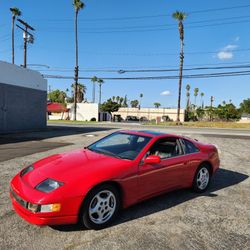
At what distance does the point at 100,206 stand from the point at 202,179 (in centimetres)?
265

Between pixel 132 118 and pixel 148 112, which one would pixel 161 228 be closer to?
pixel 132 118

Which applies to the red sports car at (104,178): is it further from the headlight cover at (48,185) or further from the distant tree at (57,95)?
the distant tree at (57,95)

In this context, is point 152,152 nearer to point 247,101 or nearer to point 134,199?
point 134,199

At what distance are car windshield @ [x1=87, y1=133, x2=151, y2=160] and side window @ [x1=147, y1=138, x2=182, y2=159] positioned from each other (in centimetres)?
19

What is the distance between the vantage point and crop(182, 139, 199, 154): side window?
518cm

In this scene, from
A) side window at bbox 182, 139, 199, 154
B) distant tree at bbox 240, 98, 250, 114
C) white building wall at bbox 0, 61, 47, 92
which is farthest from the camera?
distant tree at bbox 240, 98, 250, 114

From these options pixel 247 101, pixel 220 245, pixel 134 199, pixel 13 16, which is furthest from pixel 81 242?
pixel 247 101

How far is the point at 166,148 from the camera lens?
486 centimetres

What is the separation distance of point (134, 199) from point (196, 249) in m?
1.17

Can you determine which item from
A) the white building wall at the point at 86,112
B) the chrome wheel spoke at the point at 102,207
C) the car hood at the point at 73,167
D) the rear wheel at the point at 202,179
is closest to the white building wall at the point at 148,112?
the white building wall at the point at 86,112

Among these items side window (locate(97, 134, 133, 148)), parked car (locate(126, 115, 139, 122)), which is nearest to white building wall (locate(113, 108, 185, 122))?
parked car (locate(126, 115, 139, 122))

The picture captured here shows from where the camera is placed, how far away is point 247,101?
118 meters

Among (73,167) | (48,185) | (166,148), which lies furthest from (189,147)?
(48,185)

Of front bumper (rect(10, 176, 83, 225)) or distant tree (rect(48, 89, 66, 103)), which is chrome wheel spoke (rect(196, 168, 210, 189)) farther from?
distant tree (rect(48, 89, 66, 103))
